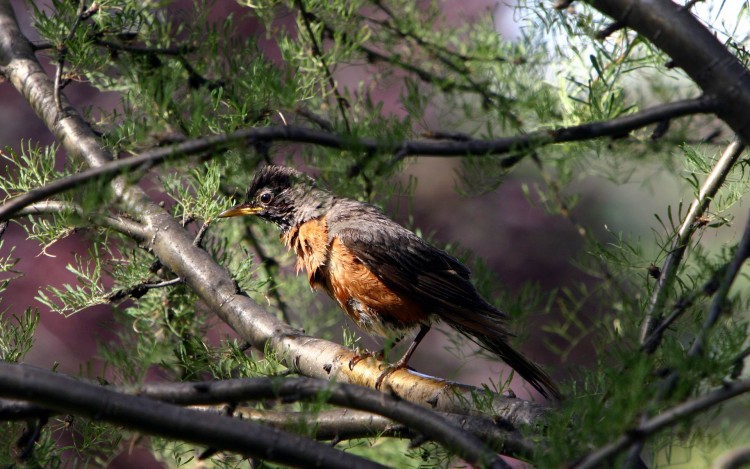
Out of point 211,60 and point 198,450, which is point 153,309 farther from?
point 211,60

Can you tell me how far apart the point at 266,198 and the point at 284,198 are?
0.09m

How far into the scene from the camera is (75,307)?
2.50 metres

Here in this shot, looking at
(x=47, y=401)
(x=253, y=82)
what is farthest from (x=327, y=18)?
(x=47, y=401)

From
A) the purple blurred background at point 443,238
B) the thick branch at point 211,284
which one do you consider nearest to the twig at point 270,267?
A: the thick branch at point 211,284

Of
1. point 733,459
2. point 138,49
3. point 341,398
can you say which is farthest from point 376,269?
point 733,459

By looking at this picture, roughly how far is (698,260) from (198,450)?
157cm

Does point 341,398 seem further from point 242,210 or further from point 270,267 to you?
point 270,267

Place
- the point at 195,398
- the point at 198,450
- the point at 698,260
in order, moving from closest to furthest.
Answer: the point at 195,398
the point at 698,260
the point at 198,450

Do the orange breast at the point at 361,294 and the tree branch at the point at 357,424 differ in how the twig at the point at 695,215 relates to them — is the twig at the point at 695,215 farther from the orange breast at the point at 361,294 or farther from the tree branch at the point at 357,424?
the orange breast at the point at 361,294

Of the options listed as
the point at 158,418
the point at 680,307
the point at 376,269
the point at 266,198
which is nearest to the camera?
the point at 158,418

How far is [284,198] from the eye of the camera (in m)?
3.02

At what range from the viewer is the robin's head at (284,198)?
291cm

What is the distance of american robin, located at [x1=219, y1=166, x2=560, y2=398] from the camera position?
2.65 meters

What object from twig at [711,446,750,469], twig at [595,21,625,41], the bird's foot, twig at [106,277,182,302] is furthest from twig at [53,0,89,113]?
twig at [711,446,750,469]
